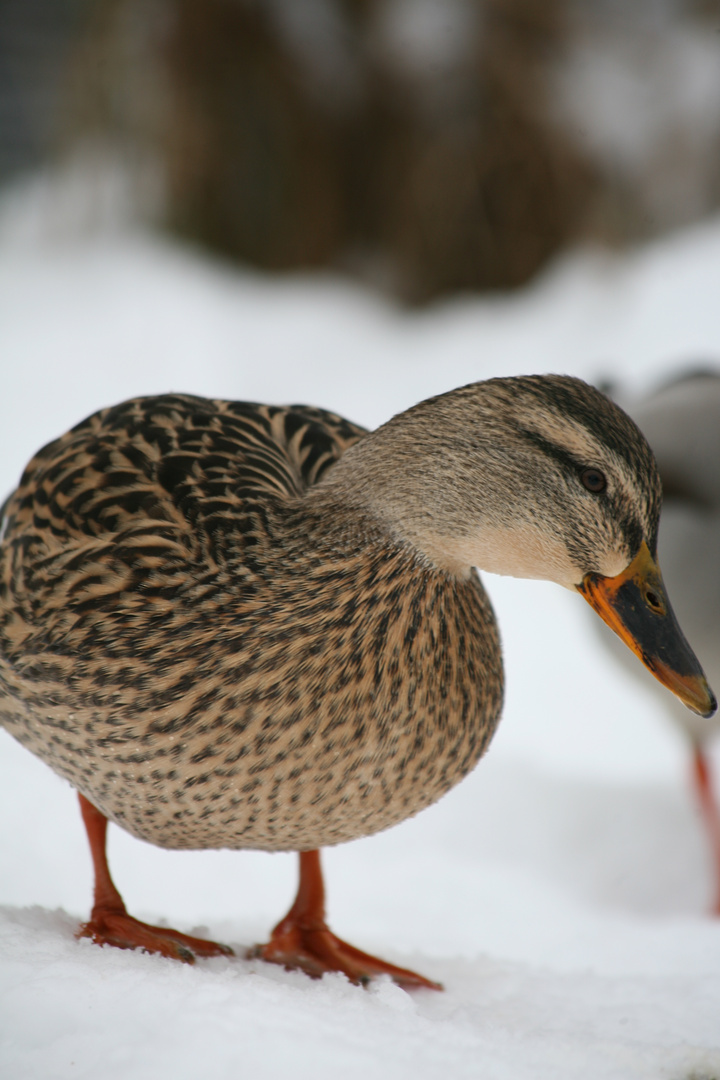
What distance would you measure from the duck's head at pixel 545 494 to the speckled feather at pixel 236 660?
7cm

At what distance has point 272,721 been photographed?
907mm

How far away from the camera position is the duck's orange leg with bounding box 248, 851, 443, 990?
1.18 meters

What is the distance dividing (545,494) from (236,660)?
1.05 ft

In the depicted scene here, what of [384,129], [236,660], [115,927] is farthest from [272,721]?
[384,129]

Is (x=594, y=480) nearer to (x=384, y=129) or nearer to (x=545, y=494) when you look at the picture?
(x=545, y=494)

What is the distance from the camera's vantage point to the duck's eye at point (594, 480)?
2.70 feet

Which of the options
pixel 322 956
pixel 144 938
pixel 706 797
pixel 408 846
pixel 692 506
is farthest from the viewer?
pixel 706 797

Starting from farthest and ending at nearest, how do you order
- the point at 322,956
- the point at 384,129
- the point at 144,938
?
the point at 384,129
the point at 322,956
the point at 144,938

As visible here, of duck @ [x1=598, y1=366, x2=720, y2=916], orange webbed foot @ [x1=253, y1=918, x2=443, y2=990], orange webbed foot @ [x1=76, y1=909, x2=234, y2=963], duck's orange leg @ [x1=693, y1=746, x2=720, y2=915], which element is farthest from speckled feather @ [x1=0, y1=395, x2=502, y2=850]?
duck's orange leg @ [x1=693, y1=746, x2=720, y2=915]

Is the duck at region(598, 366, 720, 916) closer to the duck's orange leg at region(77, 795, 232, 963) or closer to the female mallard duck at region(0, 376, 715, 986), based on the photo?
the female mallard duck at region(0, 376, 715, 986)

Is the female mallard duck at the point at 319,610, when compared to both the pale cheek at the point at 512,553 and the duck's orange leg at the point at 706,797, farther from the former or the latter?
the duck's orange leg at the point at 706,797

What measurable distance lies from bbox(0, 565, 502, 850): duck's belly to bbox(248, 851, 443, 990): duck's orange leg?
27 centimetres

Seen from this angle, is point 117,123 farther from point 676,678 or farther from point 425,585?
point 676,678

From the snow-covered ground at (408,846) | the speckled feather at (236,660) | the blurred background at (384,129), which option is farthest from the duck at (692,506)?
the blurred background at (384,129)
